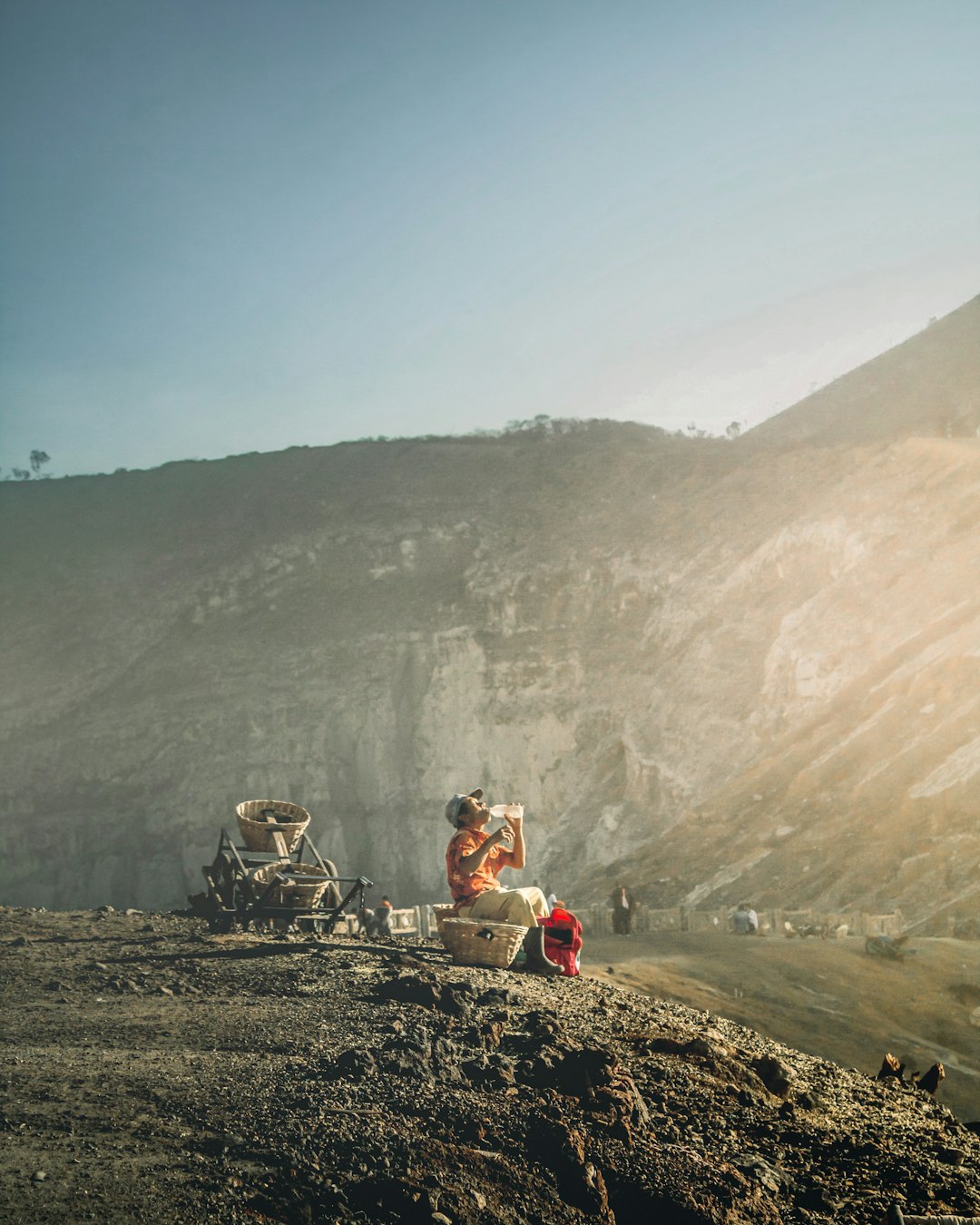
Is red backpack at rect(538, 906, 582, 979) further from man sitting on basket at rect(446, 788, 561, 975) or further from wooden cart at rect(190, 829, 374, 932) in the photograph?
wooden cart at rect(190, 829, 374, 932)

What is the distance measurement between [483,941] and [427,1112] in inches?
134

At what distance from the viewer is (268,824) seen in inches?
544

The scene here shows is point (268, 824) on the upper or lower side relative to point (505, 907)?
upper

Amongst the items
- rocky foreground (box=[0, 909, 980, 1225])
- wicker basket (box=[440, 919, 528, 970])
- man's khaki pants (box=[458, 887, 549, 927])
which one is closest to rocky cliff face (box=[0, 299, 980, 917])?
man's khaki pants (box=[458, 887, 549, 927])

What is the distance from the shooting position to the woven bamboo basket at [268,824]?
13.7 metres

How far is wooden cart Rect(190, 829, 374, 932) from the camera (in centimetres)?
1270

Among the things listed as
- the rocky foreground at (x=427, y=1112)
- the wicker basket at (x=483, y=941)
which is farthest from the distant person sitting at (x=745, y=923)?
the wicker basket at (x=483, y=941)

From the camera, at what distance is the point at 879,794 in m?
24.7

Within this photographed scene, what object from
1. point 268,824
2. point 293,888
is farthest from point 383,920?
point 293,888

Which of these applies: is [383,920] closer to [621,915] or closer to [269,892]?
[621,915]

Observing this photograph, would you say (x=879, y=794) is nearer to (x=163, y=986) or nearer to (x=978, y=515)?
(x=978, y=515)

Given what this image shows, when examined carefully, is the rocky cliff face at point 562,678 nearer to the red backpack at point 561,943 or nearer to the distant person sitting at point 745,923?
the distant person sitting at point 745,923

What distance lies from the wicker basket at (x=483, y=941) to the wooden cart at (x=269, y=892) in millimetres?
3535

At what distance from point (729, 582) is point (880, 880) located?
1205 centimetres
